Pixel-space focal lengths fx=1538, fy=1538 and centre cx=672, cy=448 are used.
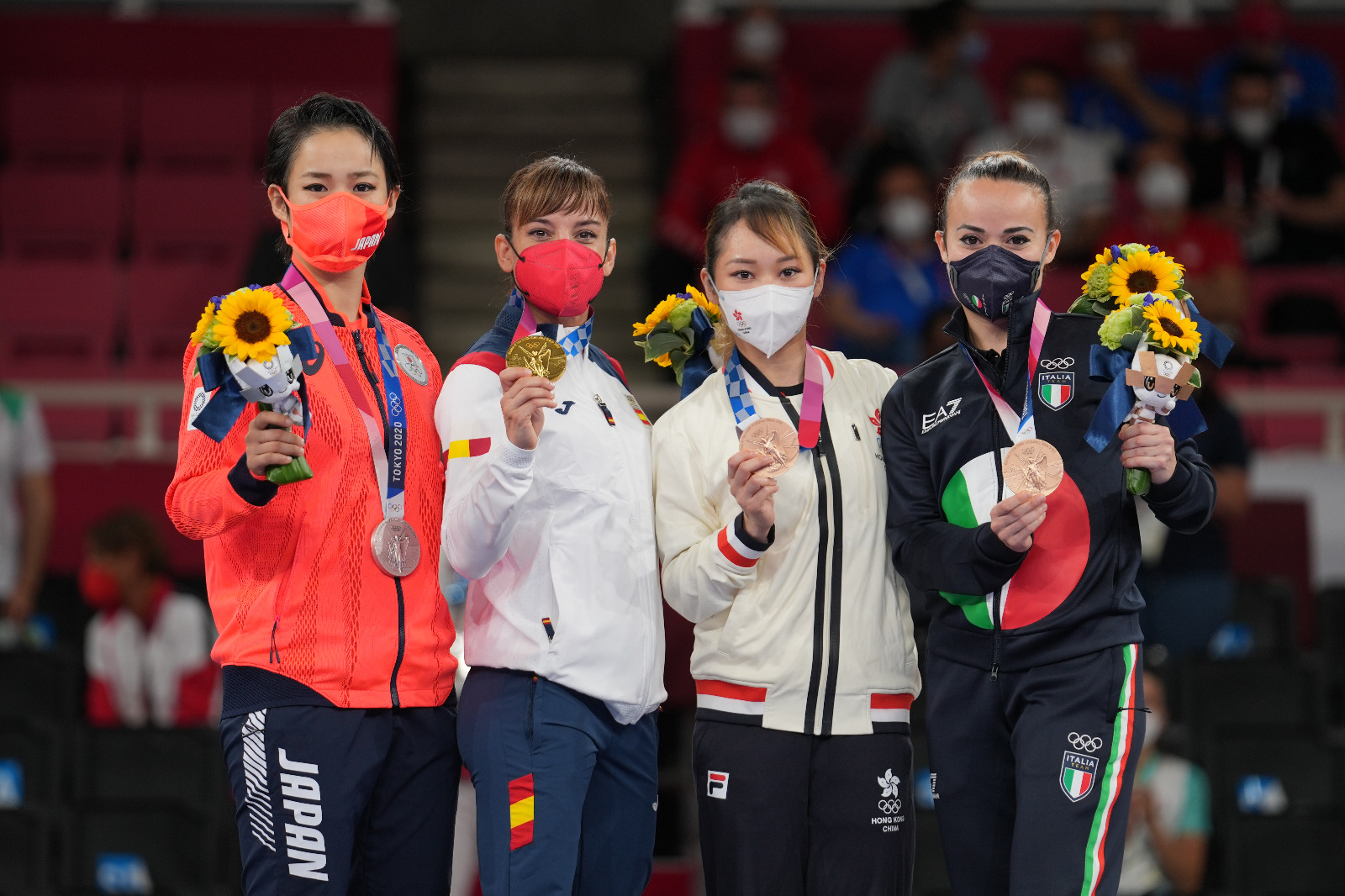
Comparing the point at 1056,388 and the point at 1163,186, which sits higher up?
the point at 1163,186

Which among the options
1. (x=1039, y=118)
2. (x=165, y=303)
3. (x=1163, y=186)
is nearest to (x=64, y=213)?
(x=165, y=303)

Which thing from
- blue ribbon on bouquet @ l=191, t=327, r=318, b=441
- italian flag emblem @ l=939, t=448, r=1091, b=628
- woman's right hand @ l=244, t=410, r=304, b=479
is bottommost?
italian flag emblem @ l=939, t=448, r=1091, b=628

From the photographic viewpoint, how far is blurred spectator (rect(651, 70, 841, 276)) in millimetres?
9023

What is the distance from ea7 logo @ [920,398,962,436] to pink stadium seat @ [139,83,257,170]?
748cm

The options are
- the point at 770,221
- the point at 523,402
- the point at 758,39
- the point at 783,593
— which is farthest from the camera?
the point at 758,39

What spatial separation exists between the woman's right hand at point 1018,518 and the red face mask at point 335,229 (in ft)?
4.86

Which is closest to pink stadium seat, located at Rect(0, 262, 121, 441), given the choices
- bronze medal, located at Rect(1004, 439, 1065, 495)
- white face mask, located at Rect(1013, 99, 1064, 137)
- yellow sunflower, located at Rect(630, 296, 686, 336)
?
white face mask, located at Rect(1013, 99, 1064, 137)

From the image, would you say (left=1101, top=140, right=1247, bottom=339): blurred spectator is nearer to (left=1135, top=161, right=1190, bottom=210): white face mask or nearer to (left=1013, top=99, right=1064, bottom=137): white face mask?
(left=1135, top=161, right=1190, bottom=210): white face mask

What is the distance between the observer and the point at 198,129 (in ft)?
33.1

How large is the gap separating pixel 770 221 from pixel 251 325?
1234 millimetres

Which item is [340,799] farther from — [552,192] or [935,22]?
[935,22]

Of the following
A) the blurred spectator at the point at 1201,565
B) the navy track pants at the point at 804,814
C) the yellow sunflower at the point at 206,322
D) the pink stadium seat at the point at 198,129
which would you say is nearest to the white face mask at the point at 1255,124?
the blurred spectator at the point at 1201,565

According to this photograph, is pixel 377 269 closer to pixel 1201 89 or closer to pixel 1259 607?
pixel 1259 607

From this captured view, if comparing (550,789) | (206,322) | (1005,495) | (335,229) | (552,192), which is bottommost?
(550,789)
